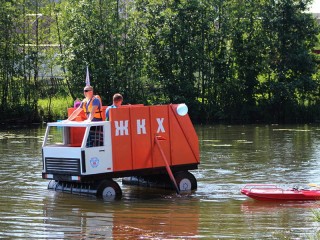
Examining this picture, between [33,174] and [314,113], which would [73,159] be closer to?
[33,174]

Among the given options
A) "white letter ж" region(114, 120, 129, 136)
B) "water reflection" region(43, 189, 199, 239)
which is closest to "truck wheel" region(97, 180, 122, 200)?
"water reflection" region(43, 189, 199, 239)

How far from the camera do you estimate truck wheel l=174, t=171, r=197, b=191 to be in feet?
69.1

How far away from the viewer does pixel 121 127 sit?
19719 mm

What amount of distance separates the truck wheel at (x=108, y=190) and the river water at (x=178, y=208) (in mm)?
255

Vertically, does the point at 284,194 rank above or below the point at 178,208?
above

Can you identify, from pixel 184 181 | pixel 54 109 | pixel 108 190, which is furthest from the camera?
pixel 54 109

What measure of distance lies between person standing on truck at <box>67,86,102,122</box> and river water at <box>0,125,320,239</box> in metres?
1.98

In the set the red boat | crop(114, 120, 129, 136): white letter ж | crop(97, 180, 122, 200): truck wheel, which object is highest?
crop(114, 120, 129, 136): white letter ж

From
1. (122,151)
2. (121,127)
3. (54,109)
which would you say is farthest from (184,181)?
(54,109)

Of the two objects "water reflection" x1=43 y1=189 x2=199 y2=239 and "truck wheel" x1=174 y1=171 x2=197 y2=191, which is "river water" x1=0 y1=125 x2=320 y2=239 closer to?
"water reflection" x1=43 y1=189 x2=199 y2=239

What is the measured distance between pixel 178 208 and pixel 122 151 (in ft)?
6.93

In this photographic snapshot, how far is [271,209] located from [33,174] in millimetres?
9028

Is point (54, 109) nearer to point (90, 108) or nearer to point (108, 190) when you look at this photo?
point (90, 108)

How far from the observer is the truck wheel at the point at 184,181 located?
21.0 m
